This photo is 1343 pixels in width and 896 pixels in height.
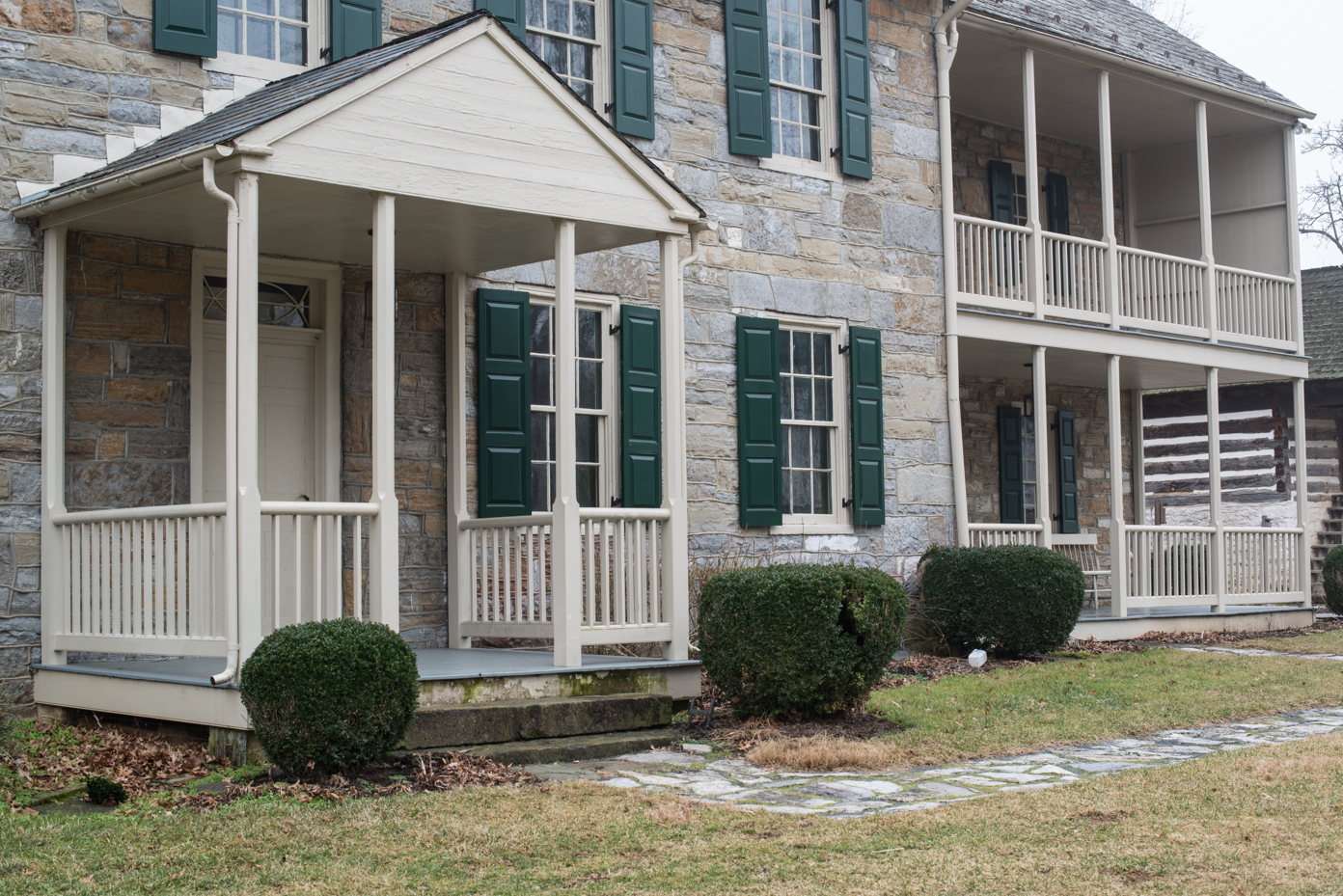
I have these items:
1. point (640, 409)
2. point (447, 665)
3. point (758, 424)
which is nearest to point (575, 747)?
point (447, 665)

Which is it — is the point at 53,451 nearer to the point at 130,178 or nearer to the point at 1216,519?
the point at 130,178

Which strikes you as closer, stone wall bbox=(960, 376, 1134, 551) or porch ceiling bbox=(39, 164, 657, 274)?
porch ceiling bbox=(39, 164, 657, 274)

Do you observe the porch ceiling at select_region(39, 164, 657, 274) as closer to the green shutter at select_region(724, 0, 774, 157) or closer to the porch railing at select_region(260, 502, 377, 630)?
the porch railing at select_region(260, 502, 377, 630)

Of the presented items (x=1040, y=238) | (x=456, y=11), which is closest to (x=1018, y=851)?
(x=456, y=11)

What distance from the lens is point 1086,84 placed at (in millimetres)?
14688

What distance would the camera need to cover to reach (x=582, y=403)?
10430mm

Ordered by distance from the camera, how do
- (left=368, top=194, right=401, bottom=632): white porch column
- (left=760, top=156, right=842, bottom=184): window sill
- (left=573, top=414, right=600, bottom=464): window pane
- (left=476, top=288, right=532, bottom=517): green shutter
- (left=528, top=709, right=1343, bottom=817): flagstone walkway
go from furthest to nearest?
(left=760, top=156, right=842, bottom=184): window sill → (left=573, top=414, right=600, bottom=464): window pane → (left=476, top=288, right=532, bottom=517): green shutter → (left=368, top=194, right=401, bottom=632): white porch column → (left=528, top=709, right=1343, bottom=817): flagstone walkway

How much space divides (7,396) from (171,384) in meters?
0.96

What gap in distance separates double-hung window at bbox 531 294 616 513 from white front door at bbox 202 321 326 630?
1635 millimetres

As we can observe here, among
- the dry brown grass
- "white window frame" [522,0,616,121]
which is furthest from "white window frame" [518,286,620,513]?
the dry brown grass

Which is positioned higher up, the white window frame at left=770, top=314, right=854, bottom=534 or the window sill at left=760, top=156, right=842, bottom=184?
the window sill at left=760, top=156, right=842, bottom=184

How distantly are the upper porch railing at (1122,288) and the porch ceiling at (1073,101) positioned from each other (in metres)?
1.55

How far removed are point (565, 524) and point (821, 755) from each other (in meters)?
2.04

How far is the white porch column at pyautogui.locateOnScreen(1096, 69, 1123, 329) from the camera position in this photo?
13.9 meters
